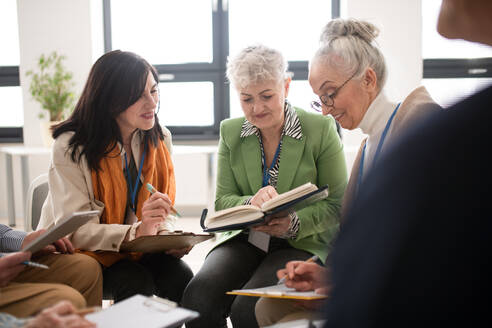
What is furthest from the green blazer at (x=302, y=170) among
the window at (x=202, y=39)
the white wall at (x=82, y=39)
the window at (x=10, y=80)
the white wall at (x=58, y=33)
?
the window at (x=10, y=80)

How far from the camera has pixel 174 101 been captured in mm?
5352

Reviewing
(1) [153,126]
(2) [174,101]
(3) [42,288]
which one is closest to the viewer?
(3) [42,288]

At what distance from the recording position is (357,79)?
1679 millimetres

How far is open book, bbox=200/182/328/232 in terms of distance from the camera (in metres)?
1.44

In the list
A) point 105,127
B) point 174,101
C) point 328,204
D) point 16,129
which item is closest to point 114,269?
point 105,127

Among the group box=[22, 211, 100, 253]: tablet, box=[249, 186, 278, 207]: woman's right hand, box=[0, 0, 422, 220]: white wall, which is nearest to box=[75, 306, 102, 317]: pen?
box=[22, 211, 100, 253]: tablet

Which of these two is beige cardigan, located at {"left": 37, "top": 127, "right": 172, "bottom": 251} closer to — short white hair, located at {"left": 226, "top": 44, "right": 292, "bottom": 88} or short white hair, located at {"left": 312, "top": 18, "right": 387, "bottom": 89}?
short white hair, located at {"left": 226, "top": 44, "right": 292, "bottom": 88}

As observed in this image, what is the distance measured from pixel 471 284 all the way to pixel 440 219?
0.19 ft

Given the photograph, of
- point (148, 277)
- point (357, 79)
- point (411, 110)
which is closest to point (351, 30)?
point (357, 79)

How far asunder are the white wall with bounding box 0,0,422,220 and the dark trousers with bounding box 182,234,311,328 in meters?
2.98

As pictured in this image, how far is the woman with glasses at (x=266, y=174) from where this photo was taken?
1.71 metres

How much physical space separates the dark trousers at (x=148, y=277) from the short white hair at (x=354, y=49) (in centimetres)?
102

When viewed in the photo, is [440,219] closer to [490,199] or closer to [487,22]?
[490,199]

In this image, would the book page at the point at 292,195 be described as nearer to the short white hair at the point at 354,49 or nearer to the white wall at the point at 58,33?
the short white hair at the point at 354,49
